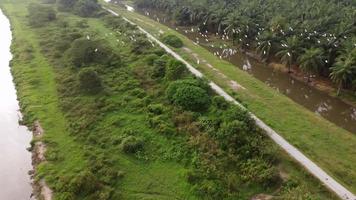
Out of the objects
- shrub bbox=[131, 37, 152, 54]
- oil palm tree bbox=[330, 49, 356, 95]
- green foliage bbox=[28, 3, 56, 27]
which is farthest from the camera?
green foliage bbox=[28, 3, 56, 27]

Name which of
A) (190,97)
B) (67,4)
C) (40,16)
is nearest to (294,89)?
(190,97)

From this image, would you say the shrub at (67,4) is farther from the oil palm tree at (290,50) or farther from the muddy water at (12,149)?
the oil palm tree at (290,50)

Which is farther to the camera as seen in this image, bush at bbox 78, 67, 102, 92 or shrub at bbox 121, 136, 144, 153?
bush at bbox 78, 67, 102, 92

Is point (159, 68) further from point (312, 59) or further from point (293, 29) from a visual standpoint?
point (293, 29)

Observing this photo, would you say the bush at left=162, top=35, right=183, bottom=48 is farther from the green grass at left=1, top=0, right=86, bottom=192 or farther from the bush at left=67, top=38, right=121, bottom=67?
the green grass at left=1, top=0, right=86, bottom=192

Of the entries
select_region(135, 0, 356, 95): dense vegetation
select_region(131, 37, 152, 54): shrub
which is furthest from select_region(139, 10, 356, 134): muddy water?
select_region(131, 37, 152, 54): shrub

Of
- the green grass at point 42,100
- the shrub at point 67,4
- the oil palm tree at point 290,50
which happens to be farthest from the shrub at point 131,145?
the shrub at point 67,4
